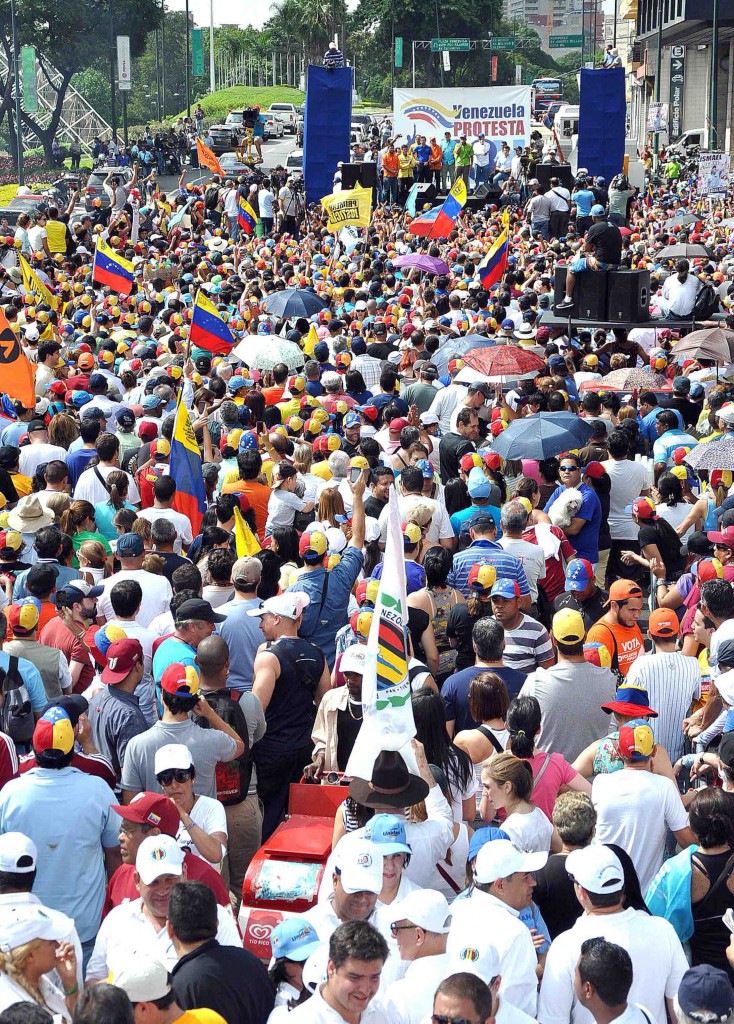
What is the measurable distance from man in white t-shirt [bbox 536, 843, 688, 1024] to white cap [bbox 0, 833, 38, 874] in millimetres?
1726

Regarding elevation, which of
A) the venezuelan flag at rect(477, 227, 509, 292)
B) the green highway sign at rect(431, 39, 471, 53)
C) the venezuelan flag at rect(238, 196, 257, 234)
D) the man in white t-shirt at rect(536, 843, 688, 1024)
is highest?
the green highway sign at rect(431, 39, 471, 53)

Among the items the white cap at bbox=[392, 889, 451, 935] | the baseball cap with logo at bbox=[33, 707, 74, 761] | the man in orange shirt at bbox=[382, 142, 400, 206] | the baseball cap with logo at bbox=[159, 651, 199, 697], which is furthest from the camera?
the man in orange shirt at bbox=[382, 142, 400, 206]

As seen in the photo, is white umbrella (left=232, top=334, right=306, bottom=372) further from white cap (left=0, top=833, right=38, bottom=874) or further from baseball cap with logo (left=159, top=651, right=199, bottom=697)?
white cap (left=0, top=833, right=38, bottom=874)

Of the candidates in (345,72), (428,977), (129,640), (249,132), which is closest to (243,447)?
(129,640)

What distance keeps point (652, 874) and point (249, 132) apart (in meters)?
35.8

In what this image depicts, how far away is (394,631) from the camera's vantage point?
17.0 ft

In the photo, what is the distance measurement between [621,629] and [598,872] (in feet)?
9.45

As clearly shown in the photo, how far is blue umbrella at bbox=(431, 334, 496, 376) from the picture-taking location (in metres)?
13.3

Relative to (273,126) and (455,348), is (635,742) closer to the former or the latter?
(455,348)

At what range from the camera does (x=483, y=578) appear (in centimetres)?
724

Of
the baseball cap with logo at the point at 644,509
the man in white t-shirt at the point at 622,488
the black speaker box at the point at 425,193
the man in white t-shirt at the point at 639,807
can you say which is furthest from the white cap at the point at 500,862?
the black speaker box at the point at 425,193

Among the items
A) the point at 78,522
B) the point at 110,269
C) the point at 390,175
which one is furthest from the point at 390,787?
the point at 390,175

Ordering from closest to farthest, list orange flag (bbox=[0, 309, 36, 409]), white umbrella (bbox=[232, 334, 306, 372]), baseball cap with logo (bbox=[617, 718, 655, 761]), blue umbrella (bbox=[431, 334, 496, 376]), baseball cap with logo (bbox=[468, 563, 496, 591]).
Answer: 1. baseball cap with logo (bbox=[617, 718, 655, 761])
2. baseball cap with logo (bbox=[468, 563, 496, 591])
3. orange flag (bbox=[0, 309, 36, 409])
4. white umbrella (bbox=[232, 334, 306, 372])
5. blue umbrella (bbox=[431, 334, 496, 376])

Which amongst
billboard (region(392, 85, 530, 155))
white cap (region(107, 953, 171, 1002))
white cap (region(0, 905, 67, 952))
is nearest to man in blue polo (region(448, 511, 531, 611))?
white cap (region(0, 905, 67, 952))
